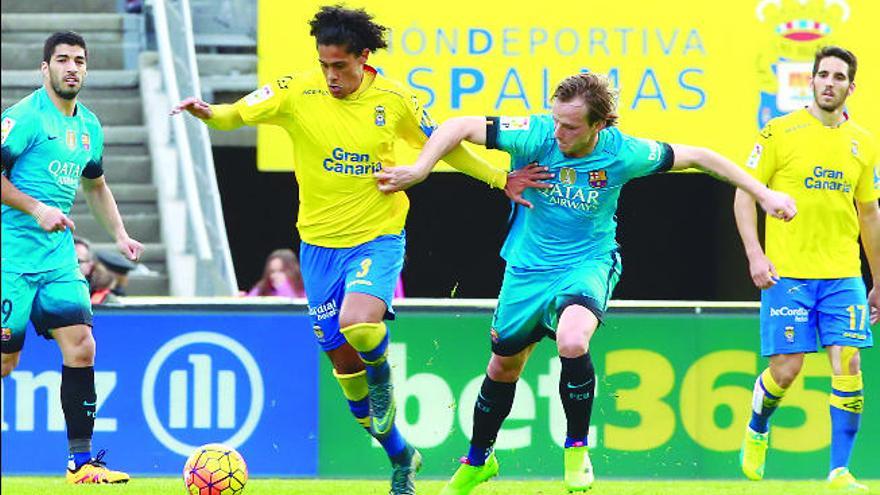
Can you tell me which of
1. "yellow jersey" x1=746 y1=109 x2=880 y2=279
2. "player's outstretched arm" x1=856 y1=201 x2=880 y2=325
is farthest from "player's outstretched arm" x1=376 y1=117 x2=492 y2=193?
"player's outstretched arm" x1=856 y1=201 x2=880 y2=325

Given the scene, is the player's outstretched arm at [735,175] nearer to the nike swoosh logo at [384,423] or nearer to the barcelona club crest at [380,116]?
the barcelona club crest at [380,116]

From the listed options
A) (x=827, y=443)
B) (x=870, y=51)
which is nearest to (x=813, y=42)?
(x=870, y=51)

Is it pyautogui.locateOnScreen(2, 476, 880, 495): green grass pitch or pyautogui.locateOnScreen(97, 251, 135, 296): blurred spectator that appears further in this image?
pyautogui.locateOnScreen(97, 251, 135, 296): blurred spectator

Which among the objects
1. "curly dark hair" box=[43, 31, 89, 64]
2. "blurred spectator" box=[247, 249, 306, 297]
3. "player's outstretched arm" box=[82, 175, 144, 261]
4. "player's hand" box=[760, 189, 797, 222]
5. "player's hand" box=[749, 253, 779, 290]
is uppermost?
"curly dark hair" box=[43, 31, 89, 64]

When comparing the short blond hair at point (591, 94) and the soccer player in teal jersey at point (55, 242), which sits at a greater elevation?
the short blond hair at point (591, 94)

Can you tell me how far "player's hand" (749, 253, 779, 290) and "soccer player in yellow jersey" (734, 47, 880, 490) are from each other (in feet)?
2.24

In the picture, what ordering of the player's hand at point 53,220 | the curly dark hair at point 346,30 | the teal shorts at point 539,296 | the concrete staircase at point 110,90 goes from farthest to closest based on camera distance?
the concrete staircase at point 110,90 < the curly dark hair at point 346,30 < the teal shorts at point 539,296 < the player's hand at point 53,220

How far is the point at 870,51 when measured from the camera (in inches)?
557

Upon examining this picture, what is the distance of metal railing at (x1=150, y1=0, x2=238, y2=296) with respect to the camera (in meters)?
15.0

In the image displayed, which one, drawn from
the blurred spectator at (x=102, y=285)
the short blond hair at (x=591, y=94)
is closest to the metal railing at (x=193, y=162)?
the blurred spectator at (x=102, y=285)

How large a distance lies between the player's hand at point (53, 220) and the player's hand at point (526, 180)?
2.15 meters

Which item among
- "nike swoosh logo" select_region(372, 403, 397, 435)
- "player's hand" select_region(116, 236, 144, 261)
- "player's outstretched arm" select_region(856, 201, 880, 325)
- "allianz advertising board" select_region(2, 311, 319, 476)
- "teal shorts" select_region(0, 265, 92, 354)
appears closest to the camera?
"nike swoosh logo" select_region(372, 403, 397, 435)

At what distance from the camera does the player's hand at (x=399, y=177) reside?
8.65 m

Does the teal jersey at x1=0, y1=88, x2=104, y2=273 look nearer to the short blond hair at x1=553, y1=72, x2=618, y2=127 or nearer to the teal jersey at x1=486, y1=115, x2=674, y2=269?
the teal jersey at x1=486, y1=115, x2=674, y2=269
